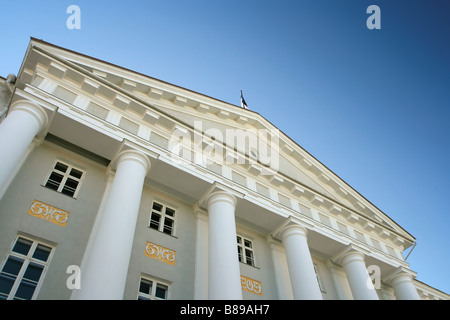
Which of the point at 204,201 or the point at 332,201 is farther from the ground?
the point at 332,201

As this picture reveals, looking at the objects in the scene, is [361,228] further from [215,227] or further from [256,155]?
[215,227]

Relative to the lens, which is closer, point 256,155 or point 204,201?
point 204,201

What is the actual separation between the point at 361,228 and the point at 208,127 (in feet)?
28.6

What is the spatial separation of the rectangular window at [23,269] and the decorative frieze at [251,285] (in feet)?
19.7

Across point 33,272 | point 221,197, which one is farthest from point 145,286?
point 221,197

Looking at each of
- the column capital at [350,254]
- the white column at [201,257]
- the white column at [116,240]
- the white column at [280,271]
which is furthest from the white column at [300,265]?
the white column at [116,240]

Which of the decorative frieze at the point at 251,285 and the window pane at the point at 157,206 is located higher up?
the window pane at the point at 157,206

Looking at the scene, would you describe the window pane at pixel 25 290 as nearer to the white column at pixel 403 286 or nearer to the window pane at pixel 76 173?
the window pane at pixel 76 173

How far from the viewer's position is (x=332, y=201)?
1500 cm

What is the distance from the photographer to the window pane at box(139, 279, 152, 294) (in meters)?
9.21

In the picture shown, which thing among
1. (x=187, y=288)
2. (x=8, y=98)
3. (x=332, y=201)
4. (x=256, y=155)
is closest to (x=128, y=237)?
(x=187, y=288)

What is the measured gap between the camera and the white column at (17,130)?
7606mm

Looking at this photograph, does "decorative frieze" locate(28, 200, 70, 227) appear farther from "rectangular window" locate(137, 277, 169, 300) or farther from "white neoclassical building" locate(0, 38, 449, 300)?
"rectangular window" locate(137, 277, 169, 300)
